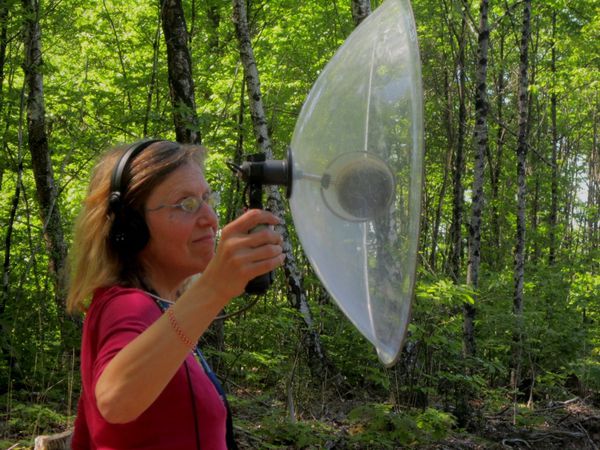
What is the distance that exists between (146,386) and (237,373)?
6.03 meters

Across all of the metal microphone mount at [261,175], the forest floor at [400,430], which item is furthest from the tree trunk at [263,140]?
the metal microphone mount at [261,175]

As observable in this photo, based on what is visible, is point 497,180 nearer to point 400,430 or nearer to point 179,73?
point 179,73

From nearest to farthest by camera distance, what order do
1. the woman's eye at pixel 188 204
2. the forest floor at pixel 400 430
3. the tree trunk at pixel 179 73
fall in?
the woman's eye at pixel 188 204 → the forest floor at pixel 400 430 → the tree trunk at pixel 179 73

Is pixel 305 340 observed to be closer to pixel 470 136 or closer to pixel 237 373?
pixel 237 373

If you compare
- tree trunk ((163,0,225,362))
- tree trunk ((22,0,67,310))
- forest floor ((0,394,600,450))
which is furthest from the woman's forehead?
tree trunk ((22,0,67,310))

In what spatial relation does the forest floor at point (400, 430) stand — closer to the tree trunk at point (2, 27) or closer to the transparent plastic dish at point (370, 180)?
the transparent plastic dish at point (370, 180)

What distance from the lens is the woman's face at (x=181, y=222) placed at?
4.14 feet

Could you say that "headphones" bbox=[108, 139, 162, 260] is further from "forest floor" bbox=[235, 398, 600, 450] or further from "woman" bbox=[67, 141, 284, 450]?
"forest floor" bbox=[235, 398, 600, 450]

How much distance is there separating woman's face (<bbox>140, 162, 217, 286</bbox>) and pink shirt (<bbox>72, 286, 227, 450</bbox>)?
0.12m

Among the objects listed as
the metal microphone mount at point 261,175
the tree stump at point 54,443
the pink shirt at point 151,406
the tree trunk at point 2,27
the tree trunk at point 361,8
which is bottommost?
the tree stump at point 54,443

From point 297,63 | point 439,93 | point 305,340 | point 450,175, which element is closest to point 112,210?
point 305,340

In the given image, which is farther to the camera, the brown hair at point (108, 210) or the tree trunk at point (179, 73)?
the tree trunk at point (179, 73)

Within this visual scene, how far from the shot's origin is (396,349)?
111cm

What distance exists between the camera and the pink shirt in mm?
1106
